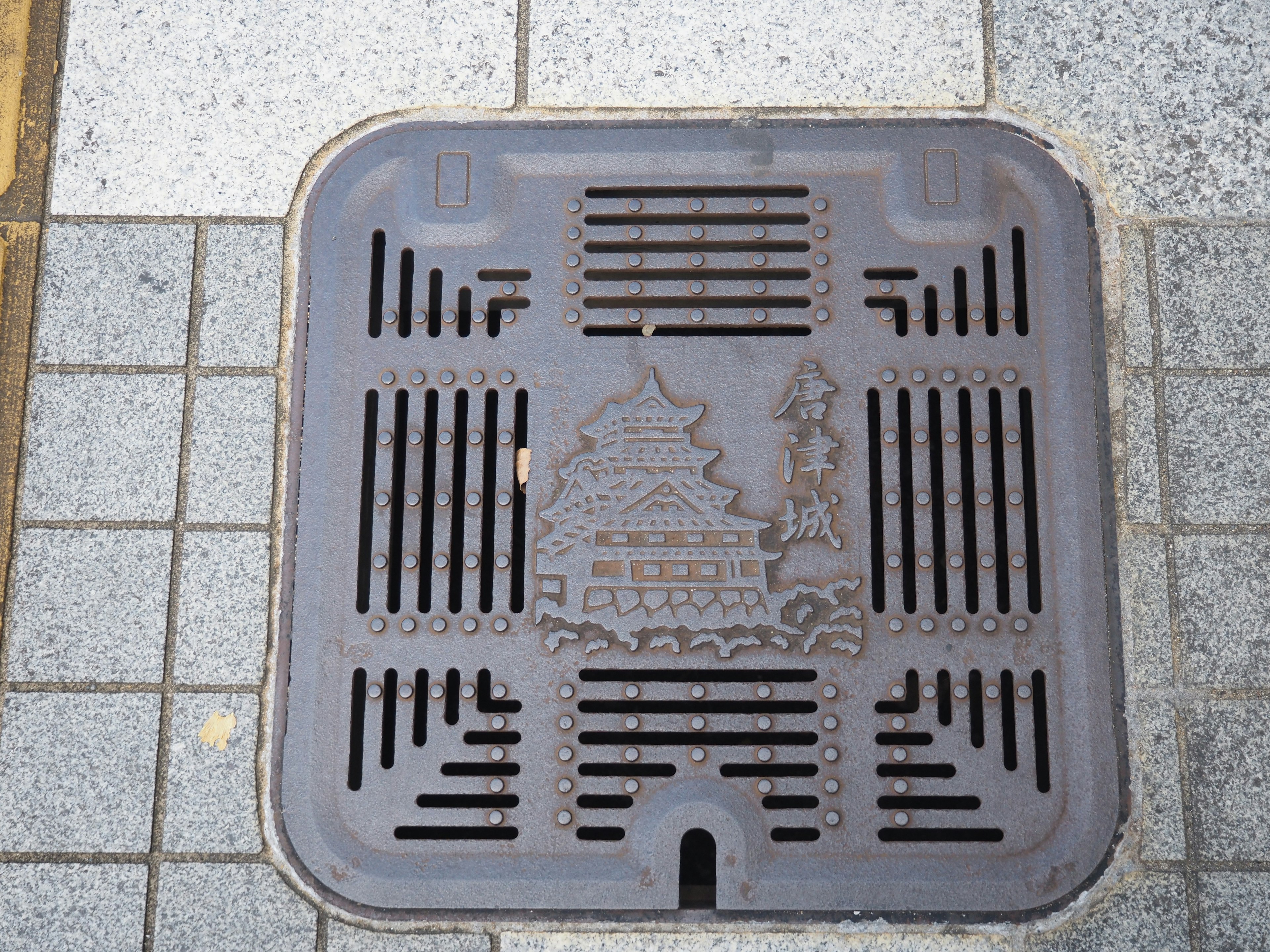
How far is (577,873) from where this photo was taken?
1932 millimetres

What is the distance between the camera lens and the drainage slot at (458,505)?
2.04 metres

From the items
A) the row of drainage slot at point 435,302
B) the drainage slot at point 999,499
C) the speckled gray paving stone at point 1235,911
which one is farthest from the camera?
the row of drainage slot at point 435,302

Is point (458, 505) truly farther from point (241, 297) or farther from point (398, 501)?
point (241, 297)

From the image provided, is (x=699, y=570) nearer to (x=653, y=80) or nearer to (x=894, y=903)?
(x=894, y=903)

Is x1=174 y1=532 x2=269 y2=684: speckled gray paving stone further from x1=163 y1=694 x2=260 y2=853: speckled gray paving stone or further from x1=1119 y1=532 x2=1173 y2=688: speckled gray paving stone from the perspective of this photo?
x1=1119 y1=532 x2=1173 y2=688: speckled gray paving stone

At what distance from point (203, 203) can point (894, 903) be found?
89.4 inches

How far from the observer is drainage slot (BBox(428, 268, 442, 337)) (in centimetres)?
213

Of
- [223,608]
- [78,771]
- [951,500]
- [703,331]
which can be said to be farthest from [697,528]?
[78,771]

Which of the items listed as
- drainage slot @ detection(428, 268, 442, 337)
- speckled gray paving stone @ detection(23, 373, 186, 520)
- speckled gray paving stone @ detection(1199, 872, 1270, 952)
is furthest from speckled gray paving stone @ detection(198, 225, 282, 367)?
speckled gray paving stone @ detection(1199, 872, 1270, 952)

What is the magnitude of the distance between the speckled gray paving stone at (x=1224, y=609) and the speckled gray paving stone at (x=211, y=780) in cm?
209

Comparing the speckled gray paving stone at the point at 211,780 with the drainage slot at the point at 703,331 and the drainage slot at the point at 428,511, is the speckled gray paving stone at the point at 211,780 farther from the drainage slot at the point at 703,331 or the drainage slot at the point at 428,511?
the drainage slot at the point at 703,331

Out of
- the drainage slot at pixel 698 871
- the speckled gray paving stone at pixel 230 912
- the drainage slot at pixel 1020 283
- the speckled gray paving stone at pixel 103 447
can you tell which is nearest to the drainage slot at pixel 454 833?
the speckled gray paving stone at pixel 230 912

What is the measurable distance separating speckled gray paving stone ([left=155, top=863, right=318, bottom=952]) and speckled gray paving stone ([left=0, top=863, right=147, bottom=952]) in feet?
0.20

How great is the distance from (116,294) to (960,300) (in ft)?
6.65
